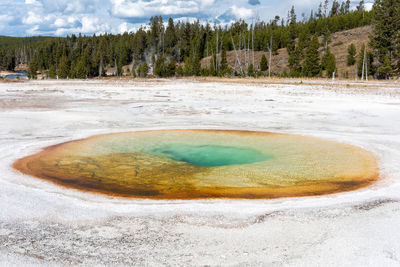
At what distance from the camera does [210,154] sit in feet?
26.2

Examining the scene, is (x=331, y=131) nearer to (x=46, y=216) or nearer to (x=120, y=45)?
(x=46, y=216)

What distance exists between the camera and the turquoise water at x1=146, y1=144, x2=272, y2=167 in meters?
7.36

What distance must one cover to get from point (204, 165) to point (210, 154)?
91 centimetres

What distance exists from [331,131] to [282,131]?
1.29 meters

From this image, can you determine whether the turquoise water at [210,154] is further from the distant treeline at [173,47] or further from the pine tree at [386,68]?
the distant treeline at [173,47]

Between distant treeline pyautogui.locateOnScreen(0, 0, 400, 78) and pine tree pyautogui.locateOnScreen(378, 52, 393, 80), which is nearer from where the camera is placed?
pine tree pyautogui.locateOnScreen(378, 52, 393, 80)

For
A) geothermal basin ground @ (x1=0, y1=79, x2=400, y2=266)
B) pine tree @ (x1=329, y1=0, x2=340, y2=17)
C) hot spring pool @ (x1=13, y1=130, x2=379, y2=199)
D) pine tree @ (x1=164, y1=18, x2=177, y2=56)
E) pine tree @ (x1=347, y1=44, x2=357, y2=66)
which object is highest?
pine tree @ (x1=329, y1=0, x2=340, y2=17)

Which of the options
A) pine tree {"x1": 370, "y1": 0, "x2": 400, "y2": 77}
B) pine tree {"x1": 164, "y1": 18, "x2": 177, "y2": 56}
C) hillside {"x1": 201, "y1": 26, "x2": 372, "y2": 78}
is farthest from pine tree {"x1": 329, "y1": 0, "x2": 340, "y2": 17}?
pine tree {"x1": 370, "y1": 0, "x2": 400, "y2": 77}

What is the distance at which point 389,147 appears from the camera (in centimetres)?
793

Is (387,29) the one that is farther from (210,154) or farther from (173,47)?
(173,47)

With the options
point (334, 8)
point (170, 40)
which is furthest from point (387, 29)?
point (334, 8)

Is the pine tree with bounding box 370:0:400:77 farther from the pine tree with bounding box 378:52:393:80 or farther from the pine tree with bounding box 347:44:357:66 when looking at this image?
the pine tree with bounding box 347:44:357:66

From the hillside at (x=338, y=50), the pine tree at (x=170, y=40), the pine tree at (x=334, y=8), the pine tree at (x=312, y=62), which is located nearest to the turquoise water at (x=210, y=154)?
the pine tree at (x=312, y=62)

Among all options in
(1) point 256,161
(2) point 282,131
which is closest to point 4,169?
(1) point 256,161
